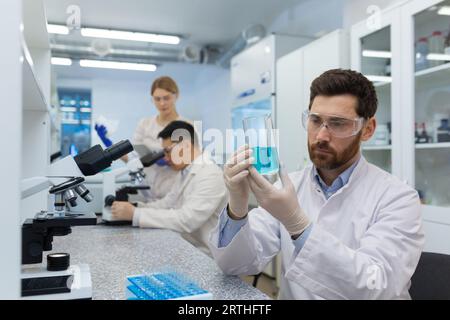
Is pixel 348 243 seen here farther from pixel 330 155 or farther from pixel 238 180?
pixel 238 180

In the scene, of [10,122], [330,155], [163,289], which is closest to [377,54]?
[330,155]

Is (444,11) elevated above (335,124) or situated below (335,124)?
above

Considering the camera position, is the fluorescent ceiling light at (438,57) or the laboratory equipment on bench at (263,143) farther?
the fluorescent ceiling light at (438,57)

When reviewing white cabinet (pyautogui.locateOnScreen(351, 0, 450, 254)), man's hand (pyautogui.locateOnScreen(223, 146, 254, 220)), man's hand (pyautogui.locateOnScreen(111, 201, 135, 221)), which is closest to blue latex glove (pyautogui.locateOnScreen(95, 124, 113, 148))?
man's hand (pyautogui.locateOnScreen(223, 146, 254, 220))

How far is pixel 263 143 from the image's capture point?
0.81 m

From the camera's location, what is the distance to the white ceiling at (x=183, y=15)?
1.12m

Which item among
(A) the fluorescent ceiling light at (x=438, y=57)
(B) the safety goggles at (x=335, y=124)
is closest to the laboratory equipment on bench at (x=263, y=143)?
(B) the safety goggles at (x=335, y=124)

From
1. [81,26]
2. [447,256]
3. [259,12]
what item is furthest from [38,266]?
[259,12]

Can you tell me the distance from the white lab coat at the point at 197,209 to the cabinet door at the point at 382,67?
93 cm

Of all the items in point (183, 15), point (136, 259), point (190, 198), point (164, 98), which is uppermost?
point (183, 15)

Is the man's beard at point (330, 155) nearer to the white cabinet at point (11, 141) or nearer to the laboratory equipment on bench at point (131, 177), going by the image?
the white cabinet at point (11, 141)

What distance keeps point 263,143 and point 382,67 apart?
1641mm

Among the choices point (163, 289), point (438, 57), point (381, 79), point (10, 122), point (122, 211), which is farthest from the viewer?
point (381, 79)

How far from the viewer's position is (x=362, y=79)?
3.12 ft
